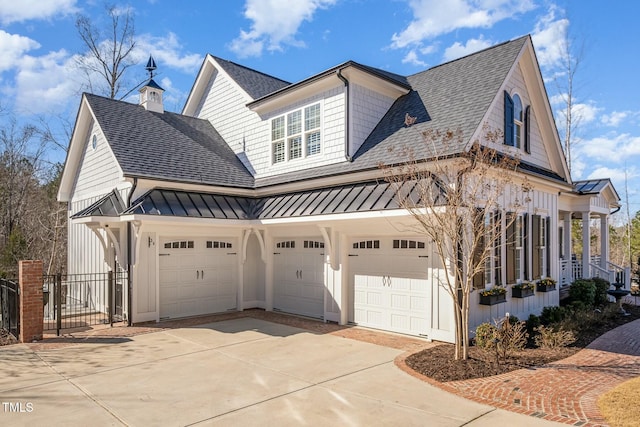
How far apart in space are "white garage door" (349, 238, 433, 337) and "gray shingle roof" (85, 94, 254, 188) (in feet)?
16.0

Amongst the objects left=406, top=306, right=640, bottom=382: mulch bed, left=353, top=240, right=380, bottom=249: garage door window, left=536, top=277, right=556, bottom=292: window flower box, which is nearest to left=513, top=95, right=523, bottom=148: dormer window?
left=536, top=277, right=556, bottom=292: window flower box

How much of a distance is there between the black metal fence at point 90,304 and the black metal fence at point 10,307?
795 mm

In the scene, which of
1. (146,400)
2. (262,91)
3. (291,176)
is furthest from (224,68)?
(146,400)

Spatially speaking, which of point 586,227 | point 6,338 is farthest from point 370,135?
point 6,338

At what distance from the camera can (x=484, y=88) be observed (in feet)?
36.3

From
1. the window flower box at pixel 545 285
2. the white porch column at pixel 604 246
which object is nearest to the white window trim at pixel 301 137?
the window flower box at pixel 545 285

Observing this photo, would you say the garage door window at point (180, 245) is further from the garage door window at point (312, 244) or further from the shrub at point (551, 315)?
the shrub at point (551, 315)

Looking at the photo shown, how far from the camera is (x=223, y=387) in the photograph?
6.78 meters

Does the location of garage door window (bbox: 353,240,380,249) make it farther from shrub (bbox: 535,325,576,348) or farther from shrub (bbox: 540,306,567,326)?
shrub (bbox: 540,306,567,326)

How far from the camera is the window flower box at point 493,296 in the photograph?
9695 millimetres

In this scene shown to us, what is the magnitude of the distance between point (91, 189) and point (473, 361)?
1300 centimetres

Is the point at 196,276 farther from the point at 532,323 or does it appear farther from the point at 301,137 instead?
the point at 532,323

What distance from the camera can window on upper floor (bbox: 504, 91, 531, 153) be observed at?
11.5 metres

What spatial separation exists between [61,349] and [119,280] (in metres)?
3.24
